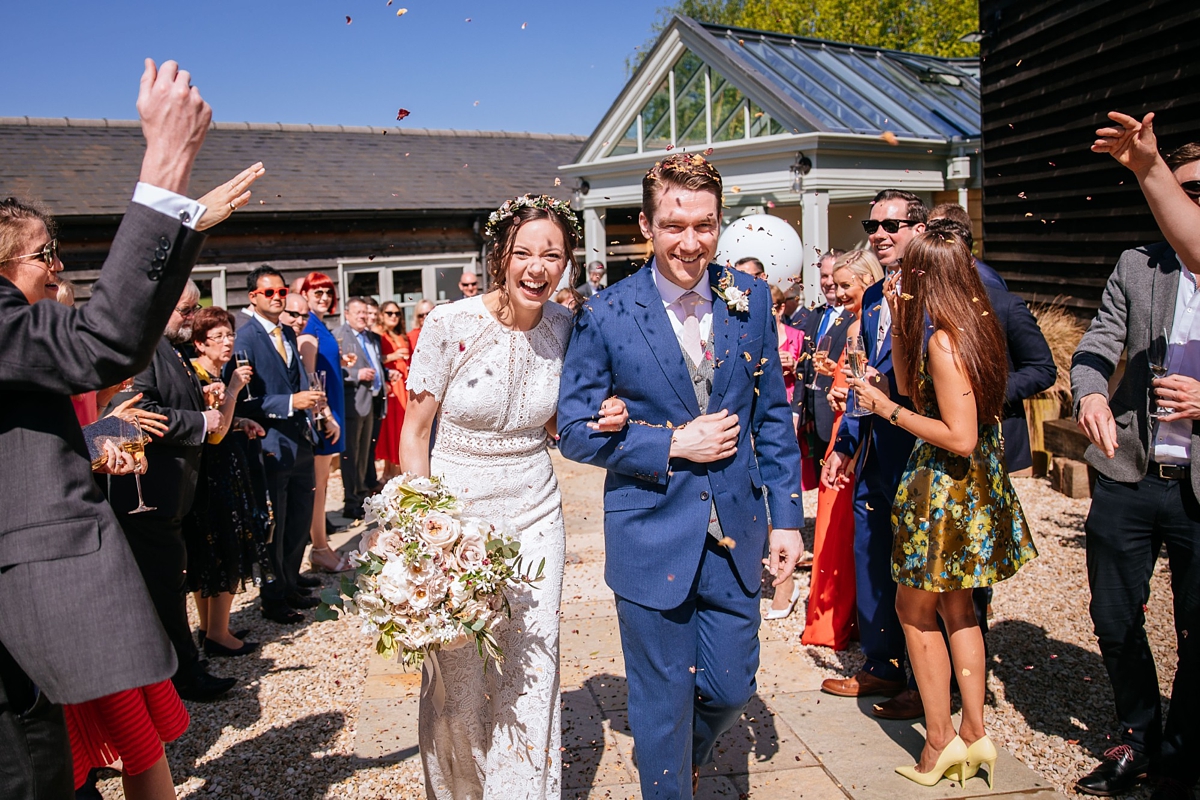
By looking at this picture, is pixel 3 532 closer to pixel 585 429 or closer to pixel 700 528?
pixel 585 429

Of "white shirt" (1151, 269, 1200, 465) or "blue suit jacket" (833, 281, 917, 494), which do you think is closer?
"white shirt" (1151, 269, 1200, 465)

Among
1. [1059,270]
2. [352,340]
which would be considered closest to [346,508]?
[352,340]

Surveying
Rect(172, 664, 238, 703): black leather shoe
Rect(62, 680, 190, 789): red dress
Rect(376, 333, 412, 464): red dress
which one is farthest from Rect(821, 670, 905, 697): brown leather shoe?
Rect(376, 333, 412, 464): red dress

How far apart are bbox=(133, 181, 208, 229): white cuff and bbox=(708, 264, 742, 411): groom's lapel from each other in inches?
69.9

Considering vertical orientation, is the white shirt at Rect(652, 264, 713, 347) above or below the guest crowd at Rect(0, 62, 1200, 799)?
above

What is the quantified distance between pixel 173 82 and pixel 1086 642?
17.1ft

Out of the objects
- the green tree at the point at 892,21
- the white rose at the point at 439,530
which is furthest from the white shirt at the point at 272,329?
the green tree at the point at 892,21

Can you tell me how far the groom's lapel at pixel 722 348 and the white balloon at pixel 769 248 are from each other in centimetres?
550

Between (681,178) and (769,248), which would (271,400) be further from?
(769,248)

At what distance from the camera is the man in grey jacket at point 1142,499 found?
3.41 metres

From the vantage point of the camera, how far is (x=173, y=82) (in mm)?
2037

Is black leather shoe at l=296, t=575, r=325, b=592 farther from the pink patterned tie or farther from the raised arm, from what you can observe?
the raised arm

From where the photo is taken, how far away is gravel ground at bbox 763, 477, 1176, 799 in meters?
3.93

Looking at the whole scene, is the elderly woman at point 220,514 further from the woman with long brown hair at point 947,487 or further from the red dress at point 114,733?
the woman with long brown hair at point 947,487
